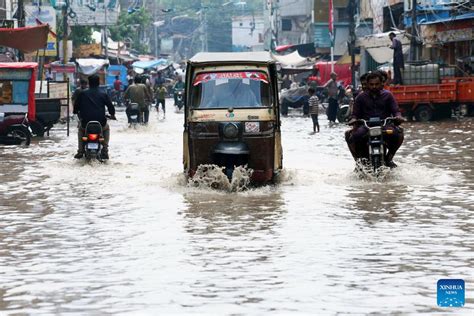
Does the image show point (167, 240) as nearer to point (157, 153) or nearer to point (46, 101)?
point (157, 153)

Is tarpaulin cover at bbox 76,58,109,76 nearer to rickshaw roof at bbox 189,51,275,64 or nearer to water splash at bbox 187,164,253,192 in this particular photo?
rickshaw roof at bbox 189,51,275,64

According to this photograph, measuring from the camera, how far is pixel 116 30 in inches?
3403

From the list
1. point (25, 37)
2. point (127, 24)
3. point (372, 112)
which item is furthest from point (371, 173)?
point (127, 24)

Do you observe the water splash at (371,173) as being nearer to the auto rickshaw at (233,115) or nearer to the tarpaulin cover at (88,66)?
the auto rickshaw at (233,115)

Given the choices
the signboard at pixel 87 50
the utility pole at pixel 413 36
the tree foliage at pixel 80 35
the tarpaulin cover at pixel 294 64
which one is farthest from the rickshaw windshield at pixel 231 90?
the tree foliage at pixel 80 35

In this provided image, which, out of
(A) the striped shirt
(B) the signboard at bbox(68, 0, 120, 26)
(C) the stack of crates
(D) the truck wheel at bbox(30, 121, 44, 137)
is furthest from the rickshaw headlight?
(B) the signboard at bbox(68, 0, 120, 26)

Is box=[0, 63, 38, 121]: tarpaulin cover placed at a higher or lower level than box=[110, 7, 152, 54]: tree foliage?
lower

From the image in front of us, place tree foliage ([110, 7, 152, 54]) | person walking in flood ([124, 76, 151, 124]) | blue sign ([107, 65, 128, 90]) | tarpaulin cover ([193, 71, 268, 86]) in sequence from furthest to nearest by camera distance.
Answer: tree foliage ([110, 7, 152, 54]) → blue sign ([107, 65, 128, 90]) → person walking in flood ([124, 76, 151, 124]) → tarpaulin cover ([193, 71, 268, 86])

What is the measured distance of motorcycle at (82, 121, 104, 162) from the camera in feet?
64.9

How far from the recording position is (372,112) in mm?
16719

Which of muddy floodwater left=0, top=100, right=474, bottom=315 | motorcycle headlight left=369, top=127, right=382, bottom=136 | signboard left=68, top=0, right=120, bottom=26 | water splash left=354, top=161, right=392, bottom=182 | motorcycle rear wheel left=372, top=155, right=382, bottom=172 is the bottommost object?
muddy floodwater left=0, top=100, right=474, bottom=315

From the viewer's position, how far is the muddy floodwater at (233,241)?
8094mm

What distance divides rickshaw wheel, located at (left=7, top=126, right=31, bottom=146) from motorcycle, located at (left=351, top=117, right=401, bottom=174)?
39.0ft

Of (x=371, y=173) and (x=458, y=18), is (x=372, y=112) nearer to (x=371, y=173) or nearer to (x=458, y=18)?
(x=371, y=173)
